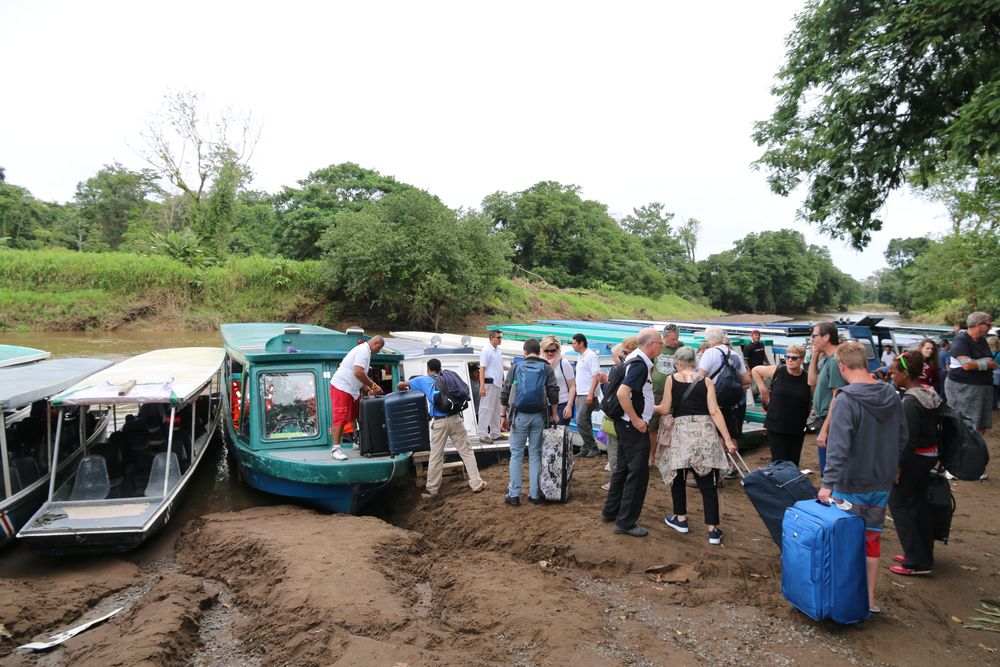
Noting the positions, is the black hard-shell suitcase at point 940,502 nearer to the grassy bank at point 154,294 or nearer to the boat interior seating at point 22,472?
the boat interior seating at point 22,472

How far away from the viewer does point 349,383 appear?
316 inches

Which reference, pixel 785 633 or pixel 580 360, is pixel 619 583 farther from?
pixel 580 360

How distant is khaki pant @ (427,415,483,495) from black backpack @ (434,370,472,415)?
145mm

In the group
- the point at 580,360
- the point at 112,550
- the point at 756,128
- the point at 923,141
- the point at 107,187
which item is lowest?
the point at 112,550

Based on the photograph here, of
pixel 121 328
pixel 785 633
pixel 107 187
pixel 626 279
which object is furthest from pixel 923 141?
pixel 107 187

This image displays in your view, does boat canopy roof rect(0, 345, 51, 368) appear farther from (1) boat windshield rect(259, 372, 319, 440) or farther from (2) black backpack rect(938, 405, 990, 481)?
(2) black backpack rect(938, 405, 990, 481)

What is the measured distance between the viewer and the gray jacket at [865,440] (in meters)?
4.09

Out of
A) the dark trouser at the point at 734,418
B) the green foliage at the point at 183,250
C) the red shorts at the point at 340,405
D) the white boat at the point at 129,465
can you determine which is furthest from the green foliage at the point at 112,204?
the dark trouser at the point at 734,418

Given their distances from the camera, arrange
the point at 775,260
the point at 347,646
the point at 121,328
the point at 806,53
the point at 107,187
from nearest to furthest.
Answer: the point at 347,646 → the point at 806,53 → the point at 121,328 → the point at 107,187 → the point at 775,260

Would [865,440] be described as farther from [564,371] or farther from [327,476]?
[327,476]

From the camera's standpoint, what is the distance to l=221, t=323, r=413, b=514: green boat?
752 centimetres

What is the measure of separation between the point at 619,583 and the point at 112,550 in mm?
5123

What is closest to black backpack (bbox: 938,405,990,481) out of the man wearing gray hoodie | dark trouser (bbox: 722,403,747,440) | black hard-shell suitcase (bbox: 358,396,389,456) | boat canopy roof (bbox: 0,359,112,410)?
the man wearing gray hoodie

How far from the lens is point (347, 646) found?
415 cm
